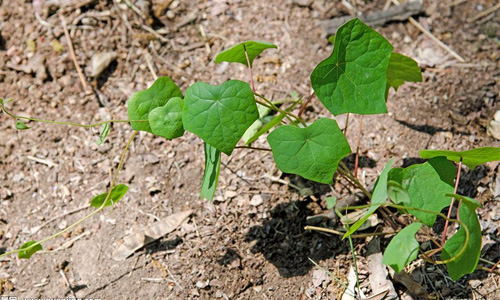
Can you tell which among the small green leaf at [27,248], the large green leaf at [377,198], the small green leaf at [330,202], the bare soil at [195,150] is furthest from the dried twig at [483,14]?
the small green leaf at [27,248]

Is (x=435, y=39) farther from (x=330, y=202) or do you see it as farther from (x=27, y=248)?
(x=27, y=248)

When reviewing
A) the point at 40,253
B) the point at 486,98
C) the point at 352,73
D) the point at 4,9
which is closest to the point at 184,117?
the point at 352,73

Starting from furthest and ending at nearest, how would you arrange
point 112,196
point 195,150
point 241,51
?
point 195,150 < point 112,196 < point 241,51

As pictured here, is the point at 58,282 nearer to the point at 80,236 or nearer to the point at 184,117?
the point at 80,236

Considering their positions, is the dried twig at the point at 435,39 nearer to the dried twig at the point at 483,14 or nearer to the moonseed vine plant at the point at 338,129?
the dried twig at the point at 483,14

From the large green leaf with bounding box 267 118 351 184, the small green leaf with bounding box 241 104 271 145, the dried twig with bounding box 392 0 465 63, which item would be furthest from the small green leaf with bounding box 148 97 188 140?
the dried twig with bounding box 392 0 465 63

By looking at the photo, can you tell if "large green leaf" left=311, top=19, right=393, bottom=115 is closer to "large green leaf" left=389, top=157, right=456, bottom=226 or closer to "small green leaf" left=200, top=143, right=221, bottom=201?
"large green leaf" left=389, top=157, right=456, bottom=226

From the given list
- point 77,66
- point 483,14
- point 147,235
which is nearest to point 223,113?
point 147,235
